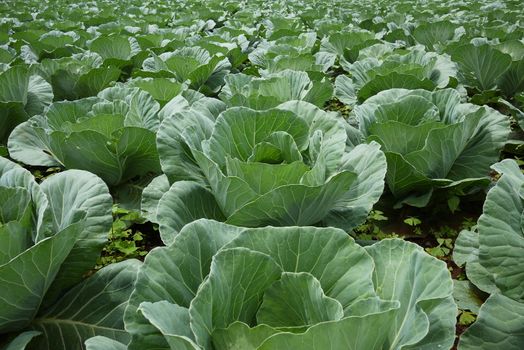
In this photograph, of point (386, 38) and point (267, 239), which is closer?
point (267, 239)

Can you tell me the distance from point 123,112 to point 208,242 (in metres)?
1.92

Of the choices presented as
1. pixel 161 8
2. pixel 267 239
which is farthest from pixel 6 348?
pixel 161 8

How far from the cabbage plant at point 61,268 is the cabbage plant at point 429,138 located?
1.56 m

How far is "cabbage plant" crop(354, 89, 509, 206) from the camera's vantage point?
284cm

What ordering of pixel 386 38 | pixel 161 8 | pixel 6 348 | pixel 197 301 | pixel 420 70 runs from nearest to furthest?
pixel 197 301 → pixel 6 348 → pixel 420 70 → pixel 386 38 → pixel 161 8

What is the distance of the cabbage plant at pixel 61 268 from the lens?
1.82m

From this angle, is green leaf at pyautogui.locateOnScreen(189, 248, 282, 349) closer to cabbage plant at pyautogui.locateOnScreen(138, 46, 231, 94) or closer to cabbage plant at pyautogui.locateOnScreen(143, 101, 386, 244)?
cabbage plant at pyautogui.locateOnScreen(143, 101, 386, 244)

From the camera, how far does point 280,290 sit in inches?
56.1

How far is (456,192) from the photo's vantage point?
10.2 feet

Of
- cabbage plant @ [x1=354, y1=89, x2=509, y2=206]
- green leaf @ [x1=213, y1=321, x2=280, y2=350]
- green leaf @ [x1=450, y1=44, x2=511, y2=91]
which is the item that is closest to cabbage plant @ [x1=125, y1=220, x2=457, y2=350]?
green leaf @ [x1=213, y1=321, x2=280, y2=350]

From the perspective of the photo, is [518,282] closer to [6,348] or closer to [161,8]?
[6,348]

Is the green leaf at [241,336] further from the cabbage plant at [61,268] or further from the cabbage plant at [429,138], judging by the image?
the cabbage plant at [429,138]

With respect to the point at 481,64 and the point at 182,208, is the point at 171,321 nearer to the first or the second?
the point at 182,208

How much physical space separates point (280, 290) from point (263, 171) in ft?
2.49
